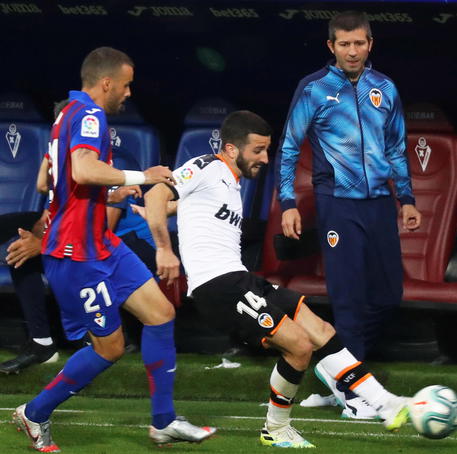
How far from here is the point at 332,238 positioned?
789 centimetres

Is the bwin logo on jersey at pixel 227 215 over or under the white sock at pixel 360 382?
over

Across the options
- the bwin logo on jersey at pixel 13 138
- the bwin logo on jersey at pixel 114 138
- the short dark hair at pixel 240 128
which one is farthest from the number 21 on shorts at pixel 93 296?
the bwin logo on jersey at pixel 13 138

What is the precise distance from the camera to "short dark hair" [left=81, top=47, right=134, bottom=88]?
690 cm

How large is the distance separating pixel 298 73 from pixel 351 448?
3.56m

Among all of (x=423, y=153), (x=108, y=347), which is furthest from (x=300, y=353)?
(x=423, y=153)

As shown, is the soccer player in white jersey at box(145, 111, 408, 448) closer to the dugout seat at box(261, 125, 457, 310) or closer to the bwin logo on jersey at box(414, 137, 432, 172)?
the dugout seat at box(261, 125, 457, 310)

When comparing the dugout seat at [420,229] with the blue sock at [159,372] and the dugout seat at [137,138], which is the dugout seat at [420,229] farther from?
Answer: the blue sock at [159,372]

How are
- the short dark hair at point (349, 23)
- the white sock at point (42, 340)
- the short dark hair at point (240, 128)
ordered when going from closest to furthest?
1. the short dark hair at point (240, 128)
2. the short dark hair at point (349, 23)
3. the white sock at point (42, 340)

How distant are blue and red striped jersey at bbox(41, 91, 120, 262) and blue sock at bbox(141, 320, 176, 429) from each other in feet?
1.34

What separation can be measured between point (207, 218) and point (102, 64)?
86cm

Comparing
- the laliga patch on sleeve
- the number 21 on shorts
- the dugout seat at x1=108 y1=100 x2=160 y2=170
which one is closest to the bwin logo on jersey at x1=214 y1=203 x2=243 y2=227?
the number 21 on shorts

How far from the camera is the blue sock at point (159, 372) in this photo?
6922 millimetres

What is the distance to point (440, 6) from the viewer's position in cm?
896

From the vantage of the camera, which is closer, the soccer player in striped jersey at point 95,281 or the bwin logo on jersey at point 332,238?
the soccer player in striped jersey at point 95,281
